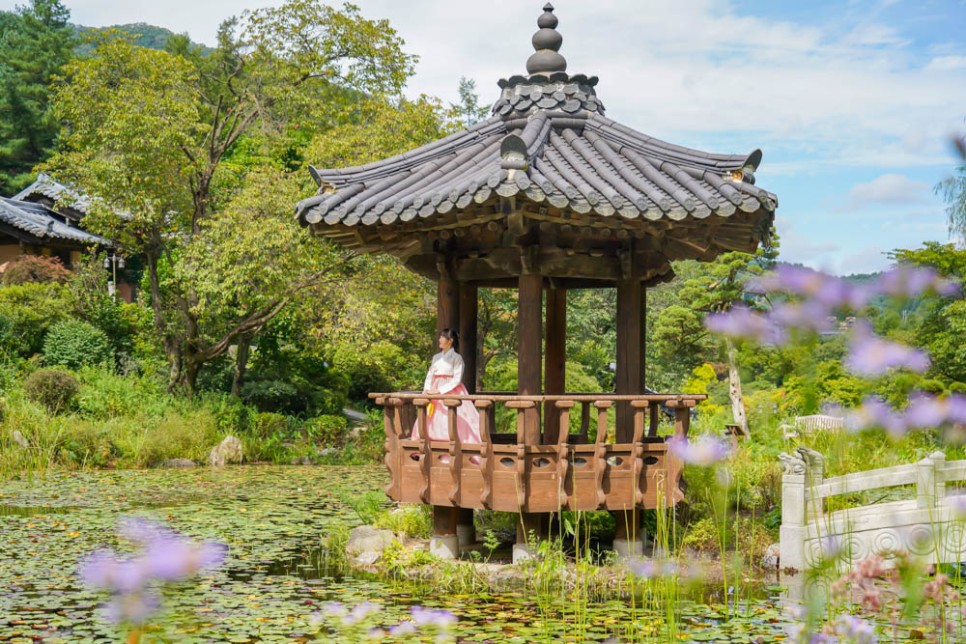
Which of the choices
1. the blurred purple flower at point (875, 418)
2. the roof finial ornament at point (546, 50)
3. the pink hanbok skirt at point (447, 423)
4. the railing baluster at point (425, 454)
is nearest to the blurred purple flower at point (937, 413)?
the blurred purple flower at point (875, 418)

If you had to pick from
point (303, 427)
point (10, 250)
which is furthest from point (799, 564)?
point (10, 250)

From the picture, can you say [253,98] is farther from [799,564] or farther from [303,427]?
[799,564]

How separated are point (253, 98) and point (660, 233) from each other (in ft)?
37.1

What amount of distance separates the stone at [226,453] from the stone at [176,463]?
0.36 m

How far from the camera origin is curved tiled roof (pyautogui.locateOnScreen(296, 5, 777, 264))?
604 centimetres

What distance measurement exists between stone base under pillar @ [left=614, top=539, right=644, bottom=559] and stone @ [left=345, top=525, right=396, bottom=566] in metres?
1.69

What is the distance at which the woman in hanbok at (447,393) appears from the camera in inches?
275

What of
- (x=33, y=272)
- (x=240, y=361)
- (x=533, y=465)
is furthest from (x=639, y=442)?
(x=33, y=272)

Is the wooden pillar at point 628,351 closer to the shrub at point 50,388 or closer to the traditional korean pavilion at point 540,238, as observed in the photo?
the traditional korean pavilion at point 540,238

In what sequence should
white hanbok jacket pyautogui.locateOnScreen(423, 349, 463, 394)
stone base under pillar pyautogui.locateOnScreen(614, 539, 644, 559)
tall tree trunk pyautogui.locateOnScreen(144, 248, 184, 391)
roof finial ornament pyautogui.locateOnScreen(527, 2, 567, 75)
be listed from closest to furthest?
1. stone base under pillar pyautogui.locateOnScreen(614, 539, 644, 559)
2. white hanbok jacket pyautogui.locateOnScreen(423, 349, 463, 394)
3. roof finial ornament pyautogui.locateOnScreen(527, 2, 567, 75)
4. tall tree trunk pyautogui.locateOnScreen(144, 248, 184, 391)

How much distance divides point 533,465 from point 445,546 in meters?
1.00

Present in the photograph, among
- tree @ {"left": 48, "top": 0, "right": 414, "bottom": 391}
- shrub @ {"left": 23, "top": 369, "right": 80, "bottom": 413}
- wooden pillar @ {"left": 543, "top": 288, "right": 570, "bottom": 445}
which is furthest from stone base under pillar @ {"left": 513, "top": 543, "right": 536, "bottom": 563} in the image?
shrub @ {"left": 23, "top": 369, "right": 80, "bottom": 413}

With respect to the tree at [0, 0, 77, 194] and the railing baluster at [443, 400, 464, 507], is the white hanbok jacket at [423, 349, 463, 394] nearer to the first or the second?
the railing baluster at [443, 400, 464, 507]

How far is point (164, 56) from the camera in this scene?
49.0 ft
